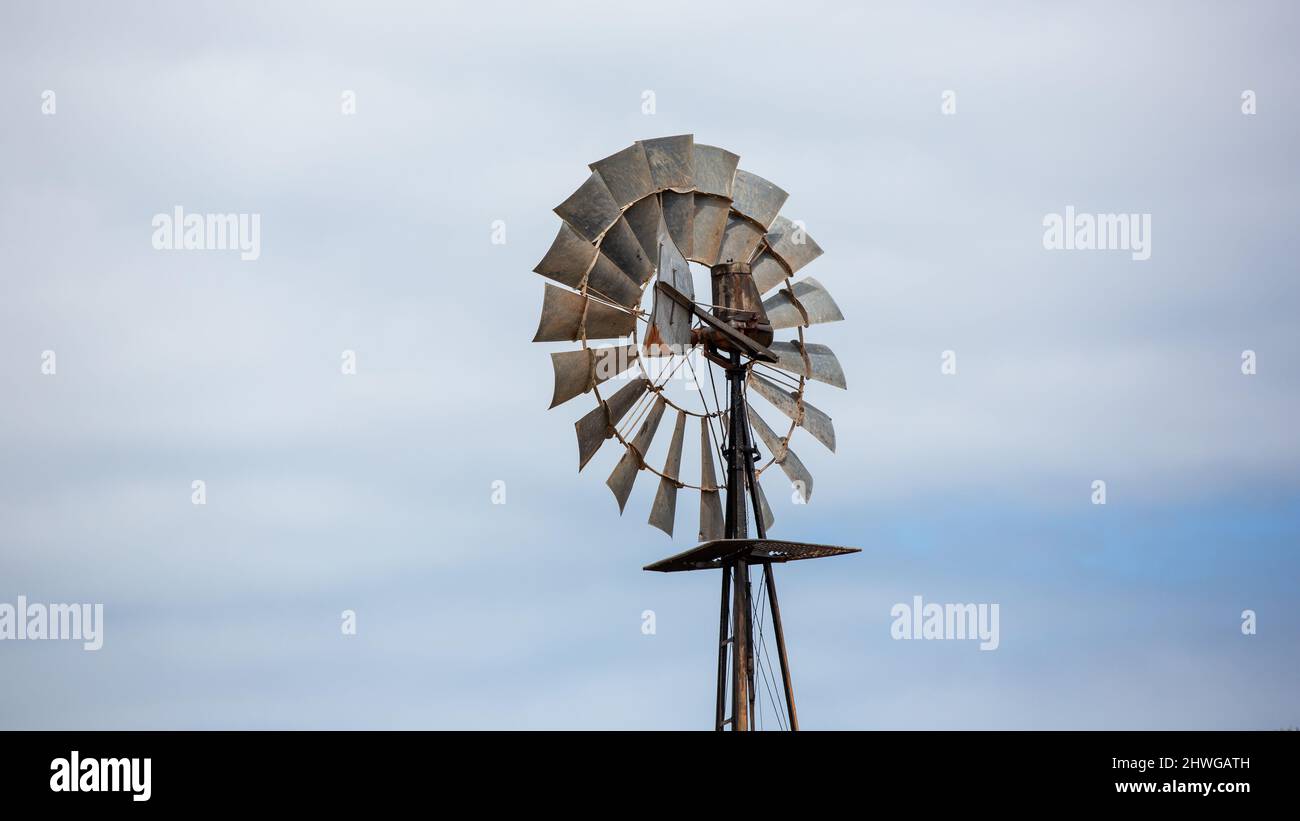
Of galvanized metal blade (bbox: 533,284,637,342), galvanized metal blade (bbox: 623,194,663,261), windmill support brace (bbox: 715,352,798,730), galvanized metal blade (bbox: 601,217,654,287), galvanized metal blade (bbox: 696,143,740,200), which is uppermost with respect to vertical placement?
galvanized metal blade (bbox: 696,143,740,200)

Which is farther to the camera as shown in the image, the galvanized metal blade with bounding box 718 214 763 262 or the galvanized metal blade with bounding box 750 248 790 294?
the galvanized metal blade with bounding box 750 248 790 294

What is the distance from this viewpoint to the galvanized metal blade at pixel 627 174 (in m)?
15.1

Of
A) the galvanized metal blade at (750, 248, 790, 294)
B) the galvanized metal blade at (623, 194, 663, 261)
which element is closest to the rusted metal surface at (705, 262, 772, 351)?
the galvanized metal blade at (750, 248, 790, 294)

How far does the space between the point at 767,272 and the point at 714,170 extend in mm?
1129

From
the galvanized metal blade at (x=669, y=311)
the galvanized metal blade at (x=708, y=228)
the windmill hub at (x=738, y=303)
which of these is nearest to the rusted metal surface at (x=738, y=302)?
the windmill hub at (x=738, y=303)

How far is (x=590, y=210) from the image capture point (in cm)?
1503

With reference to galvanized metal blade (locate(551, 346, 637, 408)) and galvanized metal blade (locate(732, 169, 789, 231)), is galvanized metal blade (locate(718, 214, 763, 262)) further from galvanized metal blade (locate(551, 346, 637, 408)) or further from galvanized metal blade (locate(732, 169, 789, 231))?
galvanized metal blade (locate(551, 346, 637, 408))

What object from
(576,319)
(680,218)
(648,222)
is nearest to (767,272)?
(680,218)

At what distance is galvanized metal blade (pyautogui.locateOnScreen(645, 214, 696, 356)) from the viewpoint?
14703 millimetres

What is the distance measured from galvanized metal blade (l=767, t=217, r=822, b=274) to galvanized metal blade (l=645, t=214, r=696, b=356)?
133 centimetres

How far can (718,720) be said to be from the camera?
48.7 feet
